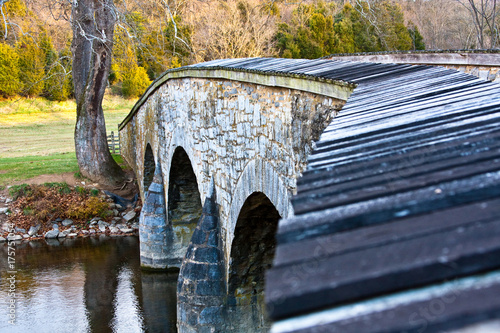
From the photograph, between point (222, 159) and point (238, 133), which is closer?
point (238, 133)

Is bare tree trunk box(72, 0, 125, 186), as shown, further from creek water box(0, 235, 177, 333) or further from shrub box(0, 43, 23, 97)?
shrub box(0, 43, 23, 97)

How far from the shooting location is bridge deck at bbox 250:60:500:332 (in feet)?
2.59

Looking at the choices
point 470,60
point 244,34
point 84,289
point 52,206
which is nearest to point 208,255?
point 84,289

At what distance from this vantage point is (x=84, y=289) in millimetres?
10898

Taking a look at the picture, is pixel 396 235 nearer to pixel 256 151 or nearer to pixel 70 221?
pixel 256 151

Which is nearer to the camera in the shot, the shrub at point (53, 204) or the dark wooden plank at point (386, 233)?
the dark wooden plank at point (386, 233)

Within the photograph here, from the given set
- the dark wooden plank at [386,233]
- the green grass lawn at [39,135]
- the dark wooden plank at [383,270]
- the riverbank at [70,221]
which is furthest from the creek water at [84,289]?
the dark wooden plank at [383,270]

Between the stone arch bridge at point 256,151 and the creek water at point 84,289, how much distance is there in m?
0.93

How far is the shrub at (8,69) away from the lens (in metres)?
29.5

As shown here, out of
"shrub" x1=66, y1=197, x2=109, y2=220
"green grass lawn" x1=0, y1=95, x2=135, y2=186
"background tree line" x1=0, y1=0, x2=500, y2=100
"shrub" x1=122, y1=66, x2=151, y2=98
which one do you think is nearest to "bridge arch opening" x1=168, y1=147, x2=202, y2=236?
"shrub" x1=66, y1=197, x2=109, y2=220

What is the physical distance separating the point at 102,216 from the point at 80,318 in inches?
209

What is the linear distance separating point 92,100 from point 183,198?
5.22 metres

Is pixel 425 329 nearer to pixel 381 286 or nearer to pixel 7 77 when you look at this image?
pixel 381 286

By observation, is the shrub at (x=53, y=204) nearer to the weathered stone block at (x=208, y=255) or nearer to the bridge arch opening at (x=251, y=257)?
the weathered stone block at (x=208, y=255)
